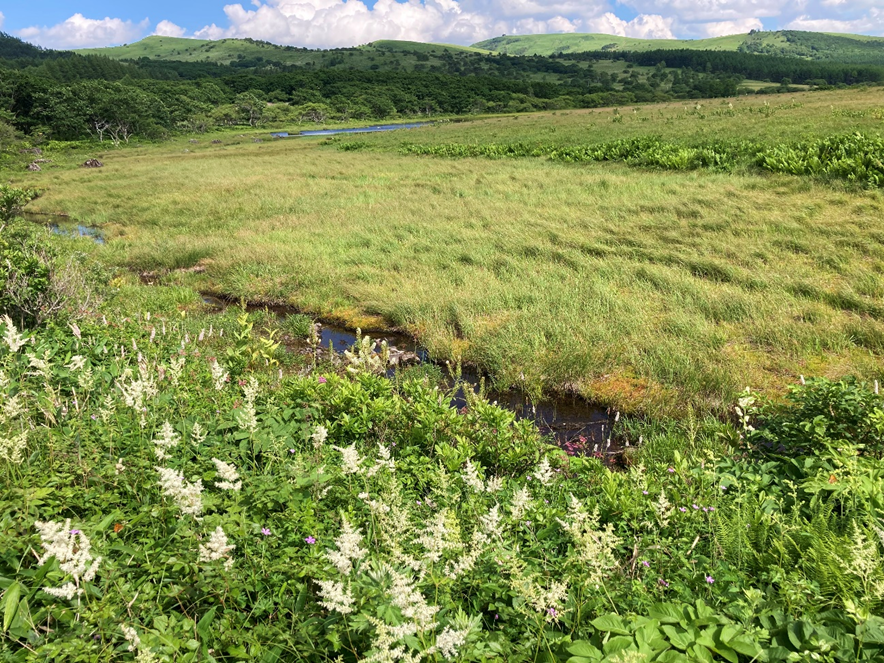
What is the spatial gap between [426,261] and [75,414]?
8.92 metres

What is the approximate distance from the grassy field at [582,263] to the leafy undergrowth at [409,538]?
2.32 m

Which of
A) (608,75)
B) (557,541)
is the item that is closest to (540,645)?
(557,541)

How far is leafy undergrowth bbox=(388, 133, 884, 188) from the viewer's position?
14.1 metres

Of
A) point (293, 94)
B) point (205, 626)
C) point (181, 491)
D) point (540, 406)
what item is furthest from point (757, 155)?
point (293, 94)

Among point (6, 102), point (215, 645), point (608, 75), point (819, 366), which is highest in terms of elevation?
point (608, 75)

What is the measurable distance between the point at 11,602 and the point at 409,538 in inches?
77.8

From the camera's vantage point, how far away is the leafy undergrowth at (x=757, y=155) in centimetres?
1409

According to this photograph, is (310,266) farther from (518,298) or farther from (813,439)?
(813,439)

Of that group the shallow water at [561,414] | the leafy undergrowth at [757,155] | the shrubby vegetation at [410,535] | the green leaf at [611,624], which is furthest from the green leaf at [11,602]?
the leafy undergrowth at [757,155]

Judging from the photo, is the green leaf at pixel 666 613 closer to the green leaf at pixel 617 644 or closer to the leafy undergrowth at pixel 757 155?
the green leaf at pixel 617 644

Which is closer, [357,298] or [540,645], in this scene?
[540,645]

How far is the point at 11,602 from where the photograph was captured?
7.29 feet

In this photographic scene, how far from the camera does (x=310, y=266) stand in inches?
501

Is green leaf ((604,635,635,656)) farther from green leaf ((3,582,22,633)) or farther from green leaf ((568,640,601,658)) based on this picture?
green leaf ((3,582,22,633))
